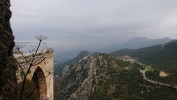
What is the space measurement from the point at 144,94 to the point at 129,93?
454cm

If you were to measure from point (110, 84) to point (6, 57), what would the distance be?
299ft

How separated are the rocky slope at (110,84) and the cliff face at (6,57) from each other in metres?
71.7

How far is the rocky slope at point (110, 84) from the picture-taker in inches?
3649

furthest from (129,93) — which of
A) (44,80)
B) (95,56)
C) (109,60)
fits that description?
(44,80)

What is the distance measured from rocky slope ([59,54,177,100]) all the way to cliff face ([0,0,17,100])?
235ft

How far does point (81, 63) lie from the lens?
132875 millimetres

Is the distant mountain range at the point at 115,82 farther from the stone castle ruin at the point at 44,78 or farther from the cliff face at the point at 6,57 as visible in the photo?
the cliff face at the point at 6,57

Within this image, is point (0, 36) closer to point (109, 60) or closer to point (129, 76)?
point (129, 76)

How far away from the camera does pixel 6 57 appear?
1025 cm

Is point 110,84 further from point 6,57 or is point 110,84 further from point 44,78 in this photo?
point 6,57

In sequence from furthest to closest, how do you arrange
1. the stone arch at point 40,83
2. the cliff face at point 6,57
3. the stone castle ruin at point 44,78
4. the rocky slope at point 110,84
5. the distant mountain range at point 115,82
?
the distant mountain range at point 115,82 < the rocky slope at point 110,84 < the stone arch at point 40,83 < the stone castle ruin at point 44,78 < the cliff face at point 6,57

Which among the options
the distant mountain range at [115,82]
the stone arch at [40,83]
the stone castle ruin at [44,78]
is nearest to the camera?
the stone castle ruin at [44,78]

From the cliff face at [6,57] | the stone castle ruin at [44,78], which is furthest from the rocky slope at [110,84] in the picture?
the cliff face at [6,57]

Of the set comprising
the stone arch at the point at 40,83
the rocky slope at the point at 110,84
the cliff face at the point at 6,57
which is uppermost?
the cliff face at the point at 6,57
